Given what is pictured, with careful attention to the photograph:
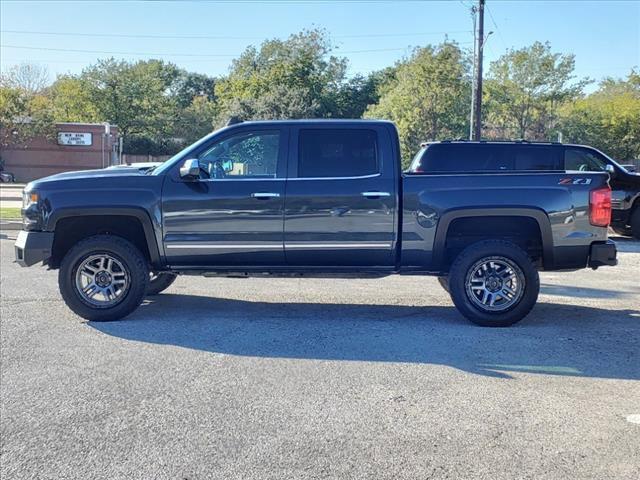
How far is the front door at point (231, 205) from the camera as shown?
632cm

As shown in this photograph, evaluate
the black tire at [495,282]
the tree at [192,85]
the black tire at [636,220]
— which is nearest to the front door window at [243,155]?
the black tire at [495,282]

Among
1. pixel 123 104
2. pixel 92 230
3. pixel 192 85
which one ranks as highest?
pixel 192 85

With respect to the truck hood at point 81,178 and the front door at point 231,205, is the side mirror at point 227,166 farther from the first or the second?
the truck hood at point 81,178

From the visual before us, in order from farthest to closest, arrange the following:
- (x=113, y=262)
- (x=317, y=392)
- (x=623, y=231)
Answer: (x=623, y=231) → (x=113, y=262) → (x=317, y=392)

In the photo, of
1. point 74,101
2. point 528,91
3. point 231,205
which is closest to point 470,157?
point 231,205

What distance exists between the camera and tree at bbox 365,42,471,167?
1141 inches

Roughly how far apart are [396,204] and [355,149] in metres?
0.74

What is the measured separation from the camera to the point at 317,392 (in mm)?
4523

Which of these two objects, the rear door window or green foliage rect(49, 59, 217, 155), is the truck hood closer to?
Answer: the rear door window

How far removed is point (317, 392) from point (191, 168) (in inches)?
108

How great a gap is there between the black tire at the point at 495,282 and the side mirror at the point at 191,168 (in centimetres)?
277

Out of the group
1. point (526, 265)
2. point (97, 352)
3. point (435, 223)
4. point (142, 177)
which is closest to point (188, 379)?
point (97, 352)

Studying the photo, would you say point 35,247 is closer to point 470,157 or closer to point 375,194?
point 375,194

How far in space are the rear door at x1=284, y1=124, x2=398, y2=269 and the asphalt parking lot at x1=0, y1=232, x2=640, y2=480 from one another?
76 centimetres
